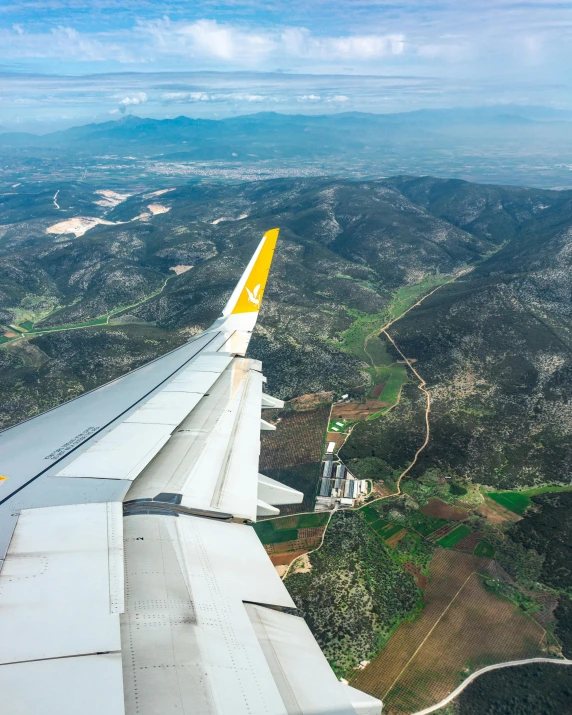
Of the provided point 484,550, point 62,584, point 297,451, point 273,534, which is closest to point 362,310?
point 297,451

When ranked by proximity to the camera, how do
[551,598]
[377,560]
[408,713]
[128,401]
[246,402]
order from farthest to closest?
[377,560]
[551,598]
[408,713]
[246,402]
[128,401]

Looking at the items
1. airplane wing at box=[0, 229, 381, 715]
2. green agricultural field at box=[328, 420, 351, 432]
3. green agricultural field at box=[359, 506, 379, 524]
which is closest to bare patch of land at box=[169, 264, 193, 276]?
green agricultural field at box=[328, 420, 351, 432]

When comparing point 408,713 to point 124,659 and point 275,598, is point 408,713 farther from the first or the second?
point 124,659

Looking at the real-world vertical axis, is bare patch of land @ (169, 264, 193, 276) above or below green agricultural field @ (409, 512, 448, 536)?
above

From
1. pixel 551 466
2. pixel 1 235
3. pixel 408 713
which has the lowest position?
pixel 408 713

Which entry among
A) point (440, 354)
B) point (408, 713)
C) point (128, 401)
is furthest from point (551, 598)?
point (440, 354)

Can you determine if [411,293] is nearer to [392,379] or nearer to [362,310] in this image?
[362,310]

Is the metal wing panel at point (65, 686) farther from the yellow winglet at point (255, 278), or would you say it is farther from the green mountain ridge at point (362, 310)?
the green mountain ridge at point (362, 310)

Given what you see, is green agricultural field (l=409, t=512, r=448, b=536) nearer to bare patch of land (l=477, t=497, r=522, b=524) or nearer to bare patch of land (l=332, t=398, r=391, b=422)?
bare patch of land (l=477, t=497, r=522, b=524)
